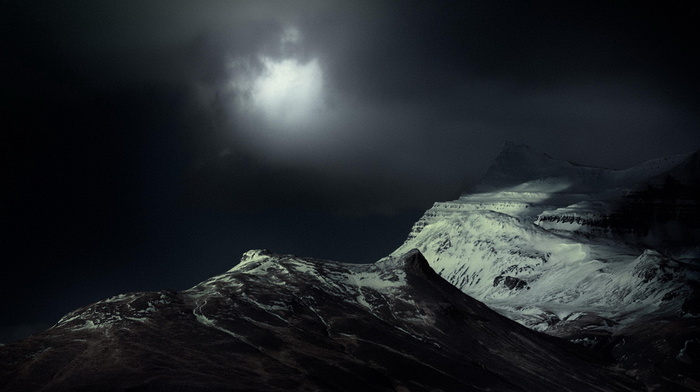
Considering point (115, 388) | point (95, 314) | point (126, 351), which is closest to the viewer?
point (115, 388)

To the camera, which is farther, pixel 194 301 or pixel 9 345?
pixel 194 301

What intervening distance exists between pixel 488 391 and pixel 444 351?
85.7 feet

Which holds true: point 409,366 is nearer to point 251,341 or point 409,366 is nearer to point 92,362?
point 251,341

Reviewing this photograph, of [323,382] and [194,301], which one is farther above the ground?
[194,301]

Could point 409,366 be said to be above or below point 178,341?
below

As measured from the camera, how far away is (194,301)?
191m

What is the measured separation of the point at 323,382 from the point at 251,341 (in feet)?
93.8

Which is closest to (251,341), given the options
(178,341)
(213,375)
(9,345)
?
(178,341)

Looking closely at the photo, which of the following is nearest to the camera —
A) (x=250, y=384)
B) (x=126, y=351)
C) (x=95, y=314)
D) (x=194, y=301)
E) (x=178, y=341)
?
(x=250, y=384)

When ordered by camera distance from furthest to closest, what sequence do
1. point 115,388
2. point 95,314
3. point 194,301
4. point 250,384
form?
point 194,301 → point 95,314 → point 250,384 → point 115,388

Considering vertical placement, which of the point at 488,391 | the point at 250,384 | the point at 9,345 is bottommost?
the point at 488,391

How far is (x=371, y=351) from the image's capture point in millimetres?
178000

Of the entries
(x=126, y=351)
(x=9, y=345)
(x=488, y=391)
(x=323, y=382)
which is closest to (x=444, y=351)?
(x=488, y=391)

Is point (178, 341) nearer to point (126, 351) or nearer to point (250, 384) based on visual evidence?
point (126, 351)
